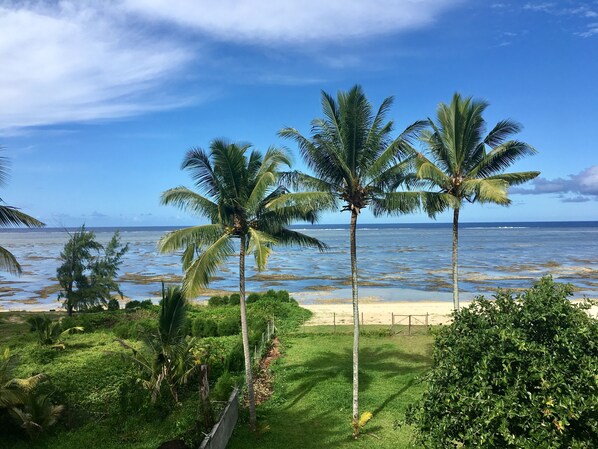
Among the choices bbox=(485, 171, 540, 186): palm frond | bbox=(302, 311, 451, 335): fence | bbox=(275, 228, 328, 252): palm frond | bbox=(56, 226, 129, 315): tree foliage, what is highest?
bbox=(485, 171, 540, 186): palm frond

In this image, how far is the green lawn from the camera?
12828 millimetres

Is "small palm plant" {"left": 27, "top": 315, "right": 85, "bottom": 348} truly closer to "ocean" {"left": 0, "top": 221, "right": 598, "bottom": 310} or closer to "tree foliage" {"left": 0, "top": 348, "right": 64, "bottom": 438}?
"tree foliage" {"left": 0, "top": 348, "right": 64, "bottom": 438}

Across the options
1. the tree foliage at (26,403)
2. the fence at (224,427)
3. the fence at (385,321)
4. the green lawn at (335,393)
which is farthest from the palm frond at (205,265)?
the fence at (385,321)

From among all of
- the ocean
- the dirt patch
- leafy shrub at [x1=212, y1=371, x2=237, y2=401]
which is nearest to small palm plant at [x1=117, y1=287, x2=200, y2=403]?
leafy shrub at [x1=212, y1=371, x2=237, y2=401]

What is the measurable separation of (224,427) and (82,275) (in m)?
24.1

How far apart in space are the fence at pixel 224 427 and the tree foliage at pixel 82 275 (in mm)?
21301

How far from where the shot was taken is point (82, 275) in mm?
A: 32000

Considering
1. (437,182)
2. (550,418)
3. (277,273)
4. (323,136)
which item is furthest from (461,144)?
(277,273)

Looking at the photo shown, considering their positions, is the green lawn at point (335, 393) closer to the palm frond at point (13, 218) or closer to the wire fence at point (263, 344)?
the wire fence at point (263, 344)

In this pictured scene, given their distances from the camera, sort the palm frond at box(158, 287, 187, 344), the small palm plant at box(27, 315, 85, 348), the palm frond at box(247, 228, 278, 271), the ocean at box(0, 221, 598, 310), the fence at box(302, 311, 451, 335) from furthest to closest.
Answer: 1. the ocean at box(0, 221, 598, 310)
2. the fence at box(302, 311, 451, 335)
3. the small palm plant at box(27, 315, 85, 348)
4. the palm frond at box(158, 287, 187, 344)
5. the palm frond at box(247, 228, 278, 271)

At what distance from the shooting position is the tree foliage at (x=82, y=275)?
31.0m

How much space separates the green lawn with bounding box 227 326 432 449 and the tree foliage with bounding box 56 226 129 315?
16176mm

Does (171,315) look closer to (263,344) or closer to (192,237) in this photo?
(192,237)

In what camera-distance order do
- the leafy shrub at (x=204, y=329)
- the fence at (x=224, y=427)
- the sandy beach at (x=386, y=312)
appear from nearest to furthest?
the fence at (x=224, y=427), the leafy shrub at (x=204, y=329), the sandy beach at (x=386, y=312)
